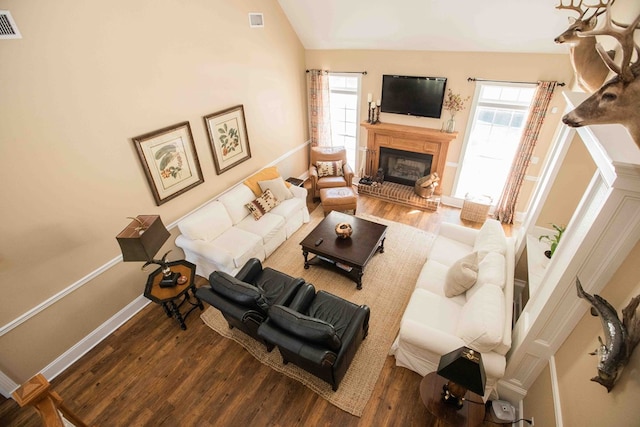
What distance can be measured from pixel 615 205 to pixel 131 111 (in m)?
4.58

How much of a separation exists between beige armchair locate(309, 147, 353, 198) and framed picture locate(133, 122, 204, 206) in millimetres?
2381

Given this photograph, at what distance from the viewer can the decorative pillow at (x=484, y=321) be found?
264 centimetres

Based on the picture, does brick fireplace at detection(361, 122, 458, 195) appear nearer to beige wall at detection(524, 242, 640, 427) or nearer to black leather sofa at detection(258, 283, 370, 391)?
black leather sofa at detection(258, 283, 370, 391)

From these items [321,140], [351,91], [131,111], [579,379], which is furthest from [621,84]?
[321,140]

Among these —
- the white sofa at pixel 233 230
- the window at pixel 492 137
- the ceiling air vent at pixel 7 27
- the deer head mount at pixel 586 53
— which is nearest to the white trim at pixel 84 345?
the white sofa at pixel 233 230

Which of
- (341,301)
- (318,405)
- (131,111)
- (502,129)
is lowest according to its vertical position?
(318,405)

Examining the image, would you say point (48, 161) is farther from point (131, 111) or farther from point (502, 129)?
point (502, 129)

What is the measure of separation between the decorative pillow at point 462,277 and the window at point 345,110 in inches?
157

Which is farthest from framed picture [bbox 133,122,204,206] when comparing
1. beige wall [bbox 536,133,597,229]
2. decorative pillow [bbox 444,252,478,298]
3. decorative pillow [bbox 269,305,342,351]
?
beige wall [bbox 536,133,597,229]

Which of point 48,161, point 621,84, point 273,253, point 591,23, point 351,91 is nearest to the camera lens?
point 621,84

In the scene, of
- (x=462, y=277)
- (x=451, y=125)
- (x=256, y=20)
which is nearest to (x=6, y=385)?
(x=462, y=277)

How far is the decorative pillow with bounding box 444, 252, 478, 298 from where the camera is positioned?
3246 millimetres

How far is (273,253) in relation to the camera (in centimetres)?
500

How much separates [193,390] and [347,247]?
2.53 meters
